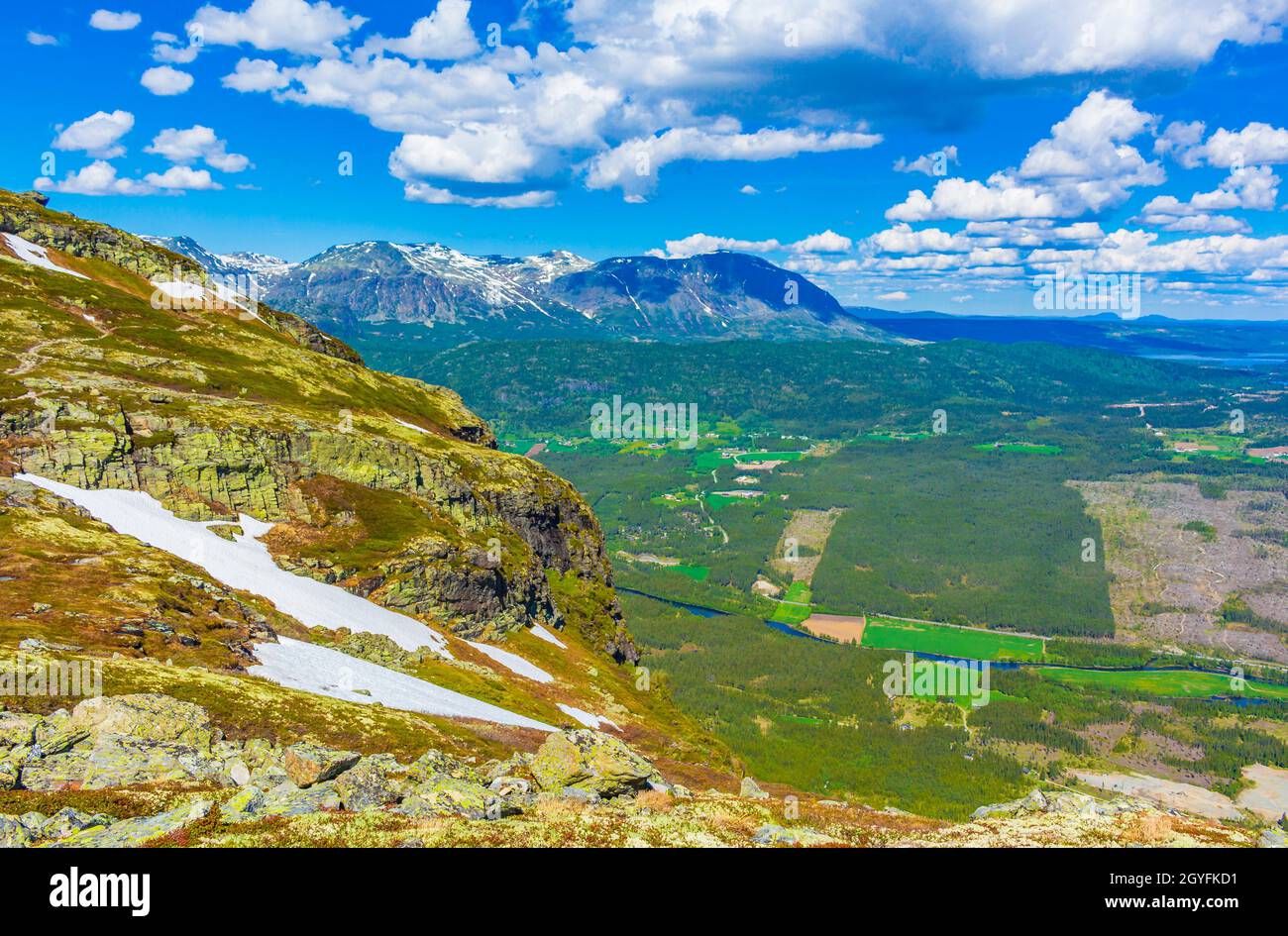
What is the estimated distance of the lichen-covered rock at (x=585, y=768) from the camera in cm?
4428

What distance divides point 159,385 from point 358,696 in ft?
284

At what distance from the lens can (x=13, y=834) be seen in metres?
25.2

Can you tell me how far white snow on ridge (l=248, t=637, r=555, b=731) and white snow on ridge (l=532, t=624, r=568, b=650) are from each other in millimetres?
41981

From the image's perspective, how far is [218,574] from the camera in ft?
257

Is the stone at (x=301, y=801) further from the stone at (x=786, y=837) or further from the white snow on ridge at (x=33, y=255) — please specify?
the white snow on ridge at (x=33, y=255)

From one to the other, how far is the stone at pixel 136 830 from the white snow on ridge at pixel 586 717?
54.5 m

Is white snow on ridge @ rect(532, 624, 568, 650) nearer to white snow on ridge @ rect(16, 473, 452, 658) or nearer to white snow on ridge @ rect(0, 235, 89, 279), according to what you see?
white snow on ridge @ rect(16, 473, 452, 658)

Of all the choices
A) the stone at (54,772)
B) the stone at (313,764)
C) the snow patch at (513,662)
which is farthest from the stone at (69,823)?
the snow patch at (513,662)

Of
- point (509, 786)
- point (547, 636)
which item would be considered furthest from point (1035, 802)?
point (547, 636)

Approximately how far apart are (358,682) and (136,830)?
37264 mm

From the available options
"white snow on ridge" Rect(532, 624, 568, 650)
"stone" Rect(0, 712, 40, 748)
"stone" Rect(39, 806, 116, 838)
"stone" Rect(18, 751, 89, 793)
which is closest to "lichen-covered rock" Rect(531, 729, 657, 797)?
"stone" Rect(39, 806, 116, 838)

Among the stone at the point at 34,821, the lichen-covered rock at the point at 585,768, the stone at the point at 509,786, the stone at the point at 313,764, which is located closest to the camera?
the stone at the point at 34,821

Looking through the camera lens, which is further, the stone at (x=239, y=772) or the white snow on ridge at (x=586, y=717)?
the white snow on ridge at (x=586, y=717)

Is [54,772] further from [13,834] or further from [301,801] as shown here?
[301,801]
